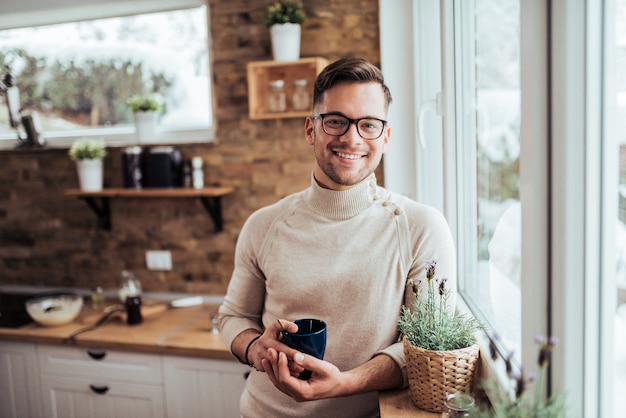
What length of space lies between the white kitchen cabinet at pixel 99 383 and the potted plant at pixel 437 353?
1510mm

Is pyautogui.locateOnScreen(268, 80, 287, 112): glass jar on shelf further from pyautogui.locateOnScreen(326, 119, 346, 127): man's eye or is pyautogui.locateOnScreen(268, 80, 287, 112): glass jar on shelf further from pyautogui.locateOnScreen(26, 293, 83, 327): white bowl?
pyautogui.locateOnScreen(26, 293, 83, 327): white bowl

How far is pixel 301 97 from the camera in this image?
2.53m

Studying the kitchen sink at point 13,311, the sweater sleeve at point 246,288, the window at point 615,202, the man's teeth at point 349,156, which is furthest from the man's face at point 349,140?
the kitchen sink at point 13,311

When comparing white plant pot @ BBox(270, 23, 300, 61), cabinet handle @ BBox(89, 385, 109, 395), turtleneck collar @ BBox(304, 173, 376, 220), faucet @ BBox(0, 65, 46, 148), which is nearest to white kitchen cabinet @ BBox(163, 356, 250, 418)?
cabinet handle @ BBox(89, 385, 109, 395)

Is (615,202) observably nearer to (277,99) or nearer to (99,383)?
(277,99)

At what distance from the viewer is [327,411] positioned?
1.45 m

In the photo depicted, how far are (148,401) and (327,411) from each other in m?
1.27

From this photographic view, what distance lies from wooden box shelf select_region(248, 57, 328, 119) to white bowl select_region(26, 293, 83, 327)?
4.20 feet

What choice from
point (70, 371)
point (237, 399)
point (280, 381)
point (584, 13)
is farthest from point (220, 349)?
point (584, 13)

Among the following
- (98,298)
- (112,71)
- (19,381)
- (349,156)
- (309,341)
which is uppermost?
(112,71)

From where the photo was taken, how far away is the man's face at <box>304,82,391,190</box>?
4.64ft

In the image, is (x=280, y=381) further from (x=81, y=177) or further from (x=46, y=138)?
(x=46, y=138)

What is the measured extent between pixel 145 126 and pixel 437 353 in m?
2.22

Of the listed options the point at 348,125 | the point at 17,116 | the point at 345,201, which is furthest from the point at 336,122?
the point at 17,116
